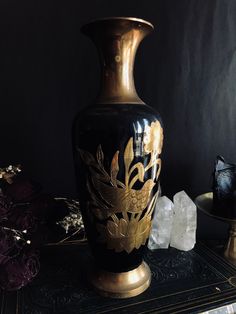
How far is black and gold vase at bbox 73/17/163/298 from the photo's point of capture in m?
0.61

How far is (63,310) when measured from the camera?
0.66 metres

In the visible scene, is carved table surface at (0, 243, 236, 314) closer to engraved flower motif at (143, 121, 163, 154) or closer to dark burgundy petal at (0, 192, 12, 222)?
dark burgundy petal at (0, 192, 12, 222)

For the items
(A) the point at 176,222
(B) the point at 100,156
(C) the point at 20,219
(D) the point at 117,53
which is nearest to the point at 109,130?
(B) the point at 100,156

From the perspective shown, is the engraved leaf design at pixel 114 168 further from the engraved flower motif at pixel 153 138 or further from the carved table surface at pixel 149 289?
the carved table surface at pixel 149 289

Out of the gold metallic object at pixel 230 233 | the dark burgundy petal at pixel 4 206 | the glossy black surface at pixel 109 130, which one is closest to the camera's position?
the glossy black surface at pixel 109 130

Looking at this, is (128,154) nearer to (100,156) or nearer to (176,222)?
(100,156)

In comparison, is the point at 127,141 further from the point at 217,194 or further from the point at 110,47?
the point at 217,194

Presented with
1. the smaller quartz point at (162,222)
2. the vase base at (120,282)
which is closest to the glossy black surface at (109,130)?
the vase base at (120,282)

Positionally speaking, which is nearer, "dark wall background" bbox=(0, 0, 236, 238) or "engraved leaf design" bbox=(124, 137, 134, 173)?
"engraved leaf design" bbox=(124, 137, 134, 173)

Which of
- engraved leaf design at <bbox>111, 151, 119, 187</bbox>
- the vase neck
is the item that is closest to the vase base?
engraved leaf design at <bbox>111, 151, 119, 187</bbox>

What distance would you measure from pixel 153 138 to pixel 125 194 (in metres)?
0.13

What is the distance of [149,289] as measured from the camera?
72 cm

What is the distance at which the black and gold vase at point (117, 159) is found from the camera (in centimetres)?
61

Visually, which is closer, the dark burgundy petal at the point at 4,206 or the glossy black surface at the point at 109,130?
the glossy black surface at the point at 109,130
